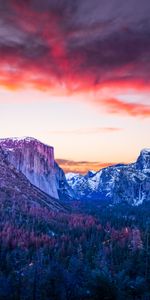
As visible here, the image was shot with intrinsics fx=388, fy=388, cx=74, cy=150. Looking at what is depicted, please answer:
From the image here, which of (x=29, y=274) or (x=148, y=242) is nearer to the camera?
(x=29, y=274)

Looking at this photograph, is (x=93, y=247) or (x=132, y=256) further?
(x=93, y=247)

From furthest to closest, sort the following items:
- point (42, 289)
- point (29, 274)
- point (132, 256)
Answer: point (132, 256) → point (29, 274) → point (42, 289)

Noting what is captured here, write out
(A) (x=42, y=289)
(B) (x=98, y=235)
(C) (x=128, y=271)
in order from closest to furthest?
(A) (x=42, y=289) → (C) (x=128, y=271) → (B) (x=98, y=235)

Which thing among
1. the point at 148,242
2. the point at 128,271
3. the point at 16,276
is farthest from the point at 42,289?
the point at 148,242

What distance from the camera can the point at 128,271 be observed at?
336 feet

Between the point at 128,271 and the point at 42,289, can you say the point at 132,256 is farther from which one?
the point at 42,289

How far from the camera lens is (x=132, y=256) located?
404 ft

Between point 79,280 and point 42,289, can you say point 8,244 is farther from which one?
point 42,289

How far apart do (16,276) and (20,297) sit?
18576mm

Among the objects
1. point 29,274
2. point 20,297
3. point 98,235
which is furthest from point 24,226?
point 20,297

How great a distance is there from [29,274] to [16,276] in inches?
245

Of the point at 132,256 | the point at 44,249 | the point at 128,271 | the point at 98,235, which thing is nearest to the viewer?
the point at 128,271

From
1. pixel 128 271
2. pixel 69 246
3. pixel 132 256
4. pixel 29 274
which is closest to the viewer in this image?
pixel 29 274

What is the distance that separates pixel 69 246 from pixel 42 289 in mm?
A: 67023
